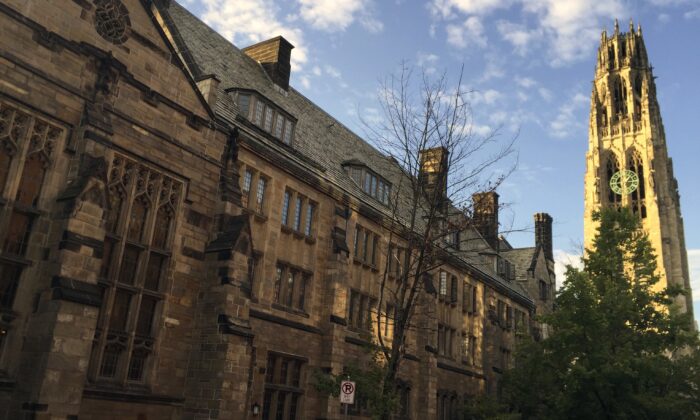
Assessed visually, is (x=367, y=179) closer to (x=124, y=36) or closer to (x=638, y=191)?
(x=124, y=36)

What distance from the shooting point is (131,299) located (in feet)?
49.8

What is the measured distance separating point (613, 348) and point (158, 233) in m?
18.8

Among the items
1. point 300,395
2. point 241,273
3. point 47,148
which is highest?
point 47,148

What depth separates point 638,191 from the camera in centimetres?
8188

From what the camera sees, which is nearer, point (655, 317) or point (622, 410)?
point (622, 410)

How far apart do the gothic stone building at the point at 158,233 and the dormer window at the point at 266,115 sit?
0.07 meters

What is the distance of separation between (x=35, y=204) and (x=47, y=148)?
1.32 meters

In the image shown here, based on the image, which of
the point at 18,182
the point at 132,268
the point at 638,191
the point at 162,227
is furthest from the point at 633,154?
the point at 18,182

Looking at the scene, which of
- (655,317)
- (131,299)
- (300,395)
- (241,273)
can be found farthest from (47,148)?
(655,317)

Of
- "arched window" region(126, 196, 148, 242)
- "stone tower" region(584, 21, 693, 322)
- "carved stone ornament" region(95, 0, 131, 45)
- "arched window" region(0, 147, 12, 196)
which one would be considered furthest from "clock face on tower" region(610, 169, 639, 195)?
"arched window" region(0, 147, 12, 196)

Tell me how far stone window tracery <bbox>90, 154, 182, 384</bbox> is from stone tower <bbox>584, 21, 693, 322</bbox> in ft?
234

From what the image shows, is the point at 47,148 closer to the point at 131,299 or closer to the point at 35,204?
the point at 35,204

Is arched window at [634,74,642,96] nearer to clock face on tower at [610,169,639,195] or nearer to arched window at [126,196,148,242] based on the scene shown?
clock face on tower at [610,169,639,195]

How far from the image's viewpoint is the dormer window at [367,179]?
26766 millimetres
